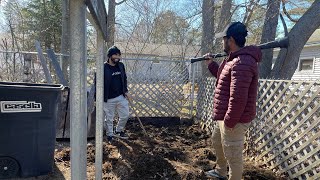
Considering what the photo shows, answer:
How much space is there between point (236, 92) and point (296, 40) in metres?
3.77

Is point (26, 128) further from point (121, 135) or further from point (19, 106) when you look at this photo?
point (121, 135)

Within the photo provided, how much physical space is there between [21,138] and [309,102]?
3.12 metres

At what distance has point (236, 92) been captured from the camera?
2492mm

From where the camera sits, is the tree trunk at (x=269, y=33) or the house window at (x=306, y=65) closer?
the tree trunk at (x=269, y=33)

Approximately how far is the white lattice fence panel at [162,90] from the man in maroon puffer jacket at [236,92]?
4.02 metres

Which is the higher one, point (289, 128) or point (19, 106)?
point (19, 106)

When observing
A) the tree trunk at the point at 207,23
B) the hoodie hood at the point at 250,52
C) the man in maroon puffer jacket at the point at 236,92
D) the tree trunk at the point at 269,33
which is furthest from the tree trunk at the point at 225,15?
the hoodie hood at the point at 250,52

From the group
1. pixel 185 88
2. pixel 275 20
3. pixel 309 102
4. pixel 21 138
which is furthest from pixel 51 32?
pixel 309 102

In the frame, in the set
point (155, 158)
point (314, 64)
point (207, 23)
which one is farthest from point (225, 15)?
point (314, 64)

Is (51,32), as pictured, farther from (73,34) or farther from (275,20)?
(73,34)

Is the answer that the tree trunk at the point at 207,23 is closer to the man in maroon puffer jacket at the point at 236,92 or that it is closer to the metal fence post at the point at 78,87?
the man in maroon puffer jacket at the point at 236,92

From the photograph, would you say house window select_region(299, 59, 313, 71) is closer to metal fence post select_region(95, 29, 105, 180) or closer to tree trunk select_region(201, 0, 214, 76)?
tree trunk select_region(201, 0, 214, 76)

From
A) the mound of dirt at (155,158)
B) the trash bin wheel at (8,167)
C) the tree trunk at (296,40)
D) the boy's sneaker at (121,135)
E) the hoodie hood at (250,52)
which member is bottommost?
the mound of dirt at (155,158)

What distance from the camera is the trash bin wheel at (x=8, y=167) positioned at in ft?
9.23
